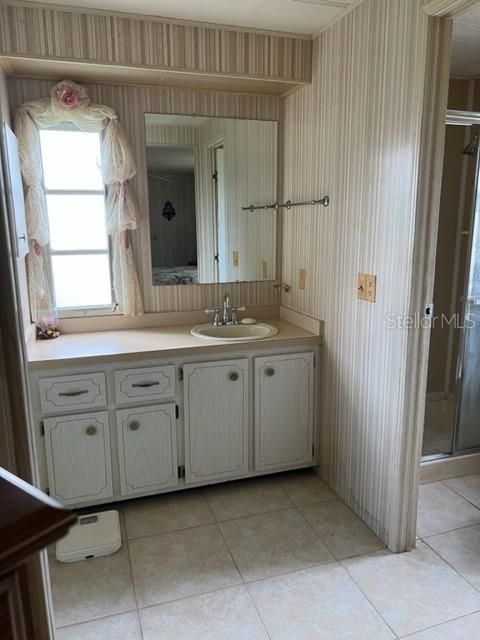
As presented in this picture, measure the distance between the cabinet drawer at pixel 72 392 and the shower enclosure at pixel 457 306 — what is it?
191 cm

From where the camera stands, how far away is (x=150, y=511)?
7.89 feet

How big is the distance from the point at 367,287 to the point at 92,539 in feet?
5.52

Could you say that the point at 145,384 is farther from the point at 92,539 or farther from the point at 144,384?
the point at 92,539

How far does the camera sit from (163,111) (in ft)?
8.72

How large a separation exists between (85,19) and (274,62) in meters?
0.92

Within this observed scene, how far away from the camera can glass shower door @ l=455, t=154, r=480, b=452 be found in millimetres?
2812

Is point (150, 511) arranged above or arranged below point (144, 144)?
below

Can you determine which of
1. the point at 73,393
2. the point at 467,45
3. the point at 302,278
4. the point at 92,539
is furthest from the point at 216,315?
the point at 467,45

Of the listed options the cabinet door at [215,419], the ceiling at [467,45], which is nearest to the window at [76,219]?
the cabinet door at [215,419]

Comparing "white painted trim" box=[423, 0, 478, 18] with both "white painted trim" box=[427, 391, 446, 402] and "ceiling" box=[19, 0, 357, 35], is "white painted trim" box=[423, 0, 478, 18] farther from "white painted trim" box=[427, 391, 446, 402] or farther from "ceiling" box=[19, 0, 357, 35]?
"white painted trim" box=[427, 391, 446, 402]

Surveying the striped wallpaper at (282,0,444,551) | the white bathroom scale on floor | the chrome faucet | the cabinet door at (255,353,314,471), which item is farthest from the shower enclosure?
the white bathroom scale on floor

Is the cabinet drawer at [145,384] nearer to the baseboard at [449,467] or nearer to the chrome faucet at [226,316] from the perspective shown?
the chrome faucet at [226,316]

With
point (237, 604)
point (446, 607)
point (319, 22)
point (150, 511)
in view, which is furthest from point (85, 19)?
point (446, 607)

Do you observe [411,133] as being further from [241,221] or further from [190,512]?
[190,512]
